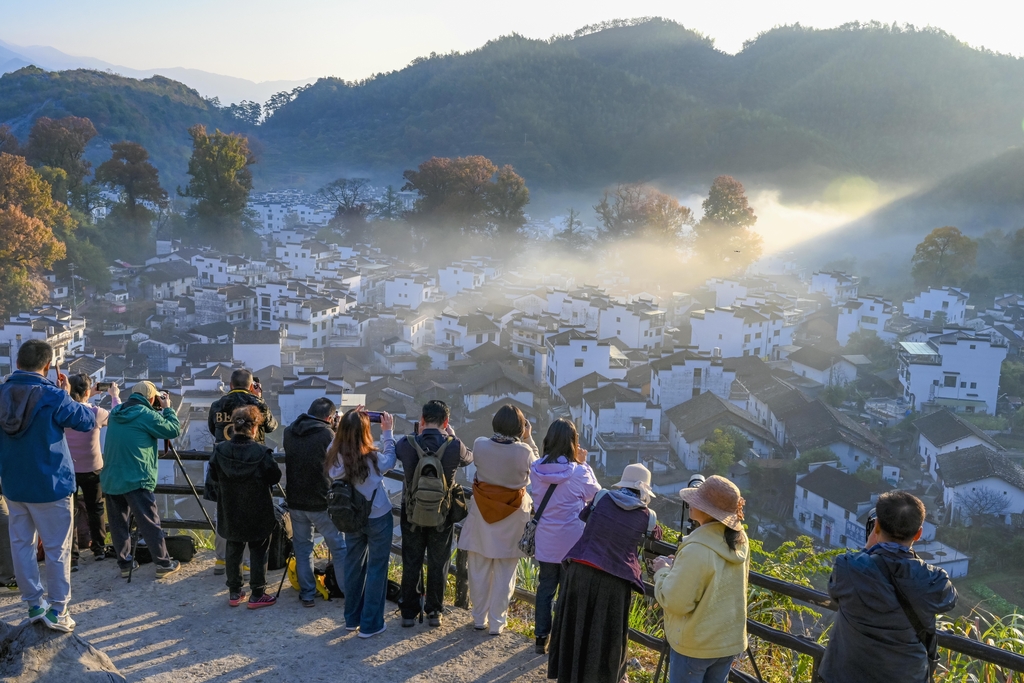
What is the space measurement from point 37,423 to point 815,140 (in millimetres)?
60671

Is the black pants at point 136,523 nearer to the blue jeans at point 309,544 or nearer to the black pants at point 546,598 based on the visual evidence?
the blue jeans at point 309,544

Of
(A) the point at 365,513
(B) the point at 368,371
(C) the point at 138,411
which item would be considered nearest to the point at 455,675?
(A) the point at 365,513

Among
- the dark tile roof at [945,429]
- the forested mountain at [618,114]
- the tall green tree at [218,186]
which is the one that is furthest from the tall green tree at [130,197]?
the dark tile roof at [945,429]

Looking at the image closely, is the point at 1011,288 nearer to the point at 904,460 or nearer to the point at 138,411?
the point at 904,460

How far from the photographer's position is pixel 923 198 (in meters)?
50.7

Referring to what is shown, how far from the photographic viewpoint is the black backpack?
118 inches

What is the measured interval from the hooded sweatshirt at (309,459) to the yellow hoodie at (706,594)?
1.48 meters

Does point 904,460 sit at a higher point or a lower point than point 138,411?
lower

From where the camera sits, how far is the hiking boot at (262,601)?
3322 mm

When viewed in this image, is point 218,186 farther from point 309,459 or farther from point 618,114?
point 618,114

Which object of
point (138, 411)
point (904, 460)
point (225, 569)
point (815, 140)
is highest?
point (815, 140)

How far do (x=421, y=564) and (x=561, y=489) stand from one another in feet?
2.34

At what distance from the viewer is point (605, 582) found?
252 centimetres

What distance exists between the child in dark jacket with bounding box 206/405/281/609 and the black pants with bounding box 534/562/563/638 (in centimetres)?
113
